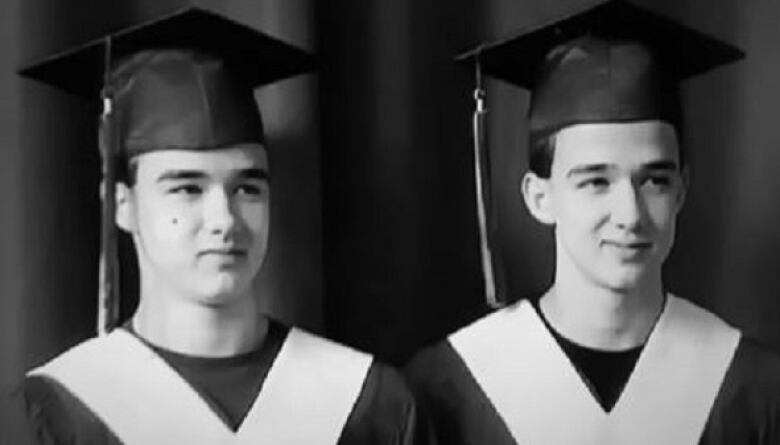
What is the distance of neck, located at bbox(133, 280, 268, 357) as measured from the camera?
1188mm

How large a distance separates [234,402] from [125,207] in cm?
17

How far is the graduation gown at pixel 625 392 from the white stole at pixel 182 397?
0.10 m

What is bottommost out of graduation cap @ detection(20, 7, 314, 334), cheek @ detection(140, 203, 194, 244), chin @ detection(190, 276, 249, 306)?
chin @ detection(190, 276, 249, 306)

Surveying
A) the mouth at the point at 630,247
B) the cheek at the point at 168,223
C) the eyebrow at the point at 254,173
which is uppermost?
the eyebrow at the point at 254,173

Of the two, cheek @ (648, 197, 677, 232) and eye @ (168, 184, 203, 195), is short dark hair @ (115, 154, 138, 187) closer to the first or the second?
eye @ (168, 184, 203, 195)

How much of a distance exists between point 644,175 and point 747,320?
33 cm

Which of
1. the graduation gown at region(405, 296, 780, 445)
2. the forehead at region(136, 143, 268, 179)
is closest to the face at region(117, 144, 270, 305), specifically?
the forehead at region(136, 143, 268, 179)

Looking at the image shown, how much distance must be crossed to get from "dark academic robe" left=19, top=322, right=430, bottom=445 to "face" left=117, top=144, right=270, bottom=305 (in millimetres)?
51

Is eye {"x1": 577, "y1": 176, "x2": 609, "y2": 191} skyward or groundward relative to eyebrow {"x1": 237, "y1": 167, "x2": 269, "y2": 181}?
groundward

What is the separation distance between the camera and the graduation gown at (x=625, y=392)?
124 cm

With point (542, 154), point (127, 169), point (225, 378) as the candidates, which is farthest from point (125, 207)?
point (542, 154)

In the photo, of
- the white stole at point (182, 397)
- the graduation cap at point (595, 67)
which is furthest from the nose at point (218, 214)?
the graduation cap at point (595, 67)

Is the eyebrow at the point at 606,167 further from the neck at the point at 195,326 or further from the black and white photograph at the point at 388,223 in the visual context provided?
the neck at the point at 195,326

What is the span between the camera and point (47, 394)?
3.79ft
